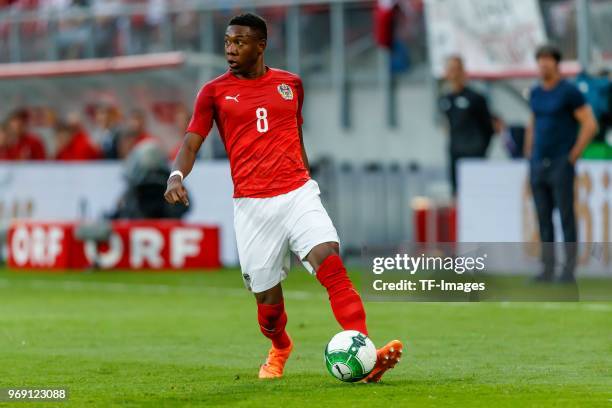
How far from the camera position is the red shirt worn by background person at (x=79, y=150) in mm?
23453

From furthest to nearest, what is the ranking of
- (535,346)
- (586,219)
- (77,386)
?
(586,219)
(535,346)
(77,386)

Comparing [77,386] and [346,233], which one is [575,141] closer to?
[346,233]

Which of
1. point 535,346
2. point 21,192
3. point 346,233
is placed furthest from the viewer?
point 21,192

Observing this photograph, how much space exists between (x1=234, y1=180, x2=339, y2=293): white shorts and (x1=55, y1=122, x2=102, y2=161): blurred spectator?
1448cm

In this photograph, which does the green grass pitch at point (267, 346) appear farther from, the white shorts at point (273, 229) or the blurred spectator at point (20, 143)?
the blurred spectator at point (20, 143)

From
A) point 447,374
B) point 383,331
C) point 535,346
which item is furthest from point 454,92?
point 447,374

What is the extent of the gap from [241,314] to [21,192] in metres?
9.75

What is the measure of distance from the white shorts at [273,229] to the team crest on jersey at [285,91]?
545 millimetres

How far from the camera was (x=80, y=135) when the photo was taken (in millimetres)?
23562

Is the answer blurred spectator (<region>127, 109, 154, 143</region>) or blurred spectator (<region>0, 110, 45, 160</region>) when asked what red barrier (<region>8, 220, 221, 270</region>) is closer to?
blurred spectator (<region>127, 109, 154, 143</region>)

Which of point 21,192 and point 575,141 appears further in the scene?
point 21,192

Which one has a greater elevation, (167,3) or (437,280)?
(167,3)

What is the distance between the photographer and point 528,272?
1639 centimetres

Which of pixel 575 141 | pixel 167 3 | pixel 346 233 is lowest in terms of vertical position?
pixel 346 233
